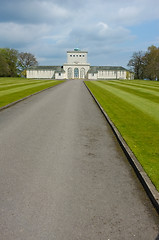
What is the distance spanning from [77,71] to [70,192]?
117315 mm

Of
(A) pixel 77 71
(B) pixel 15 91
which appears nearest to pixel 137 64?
(A) pixel 77 71

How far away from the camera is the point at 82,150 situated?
6.91m

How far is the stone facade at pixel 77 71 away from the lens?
114250mm

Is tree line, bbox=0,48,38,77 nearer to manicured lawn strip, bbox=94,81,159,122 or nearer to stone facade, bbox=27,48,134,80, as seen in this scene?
stone facade, bbox=27,48,134,80

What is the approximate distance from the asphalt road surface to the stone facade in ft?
357

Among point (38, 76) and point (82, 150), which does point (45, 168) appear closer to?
point (82, 150)

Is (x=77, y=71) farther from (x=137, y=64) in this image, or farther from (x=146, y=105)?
(x=146, y=105)

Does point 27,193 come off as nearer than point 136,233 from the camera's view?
No

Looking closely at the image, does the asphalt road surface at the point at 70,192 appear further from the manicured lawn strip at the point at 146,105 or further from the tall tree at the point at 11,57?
the tall tree at the point at 11,57

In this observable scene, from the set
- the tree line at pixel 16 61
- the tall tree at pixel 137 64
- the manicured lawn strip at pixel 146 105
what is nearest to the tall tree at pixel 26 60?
A: the tree line at pixel 16 61

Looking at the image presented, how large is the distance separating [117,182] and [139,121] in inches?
245

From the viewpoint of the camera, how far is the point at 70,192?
14.5ft

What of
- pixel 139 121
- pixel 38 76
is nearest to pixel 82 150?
pixel 139 121

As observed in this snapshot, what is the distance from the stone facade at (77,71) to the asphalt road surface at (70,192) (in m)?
109
